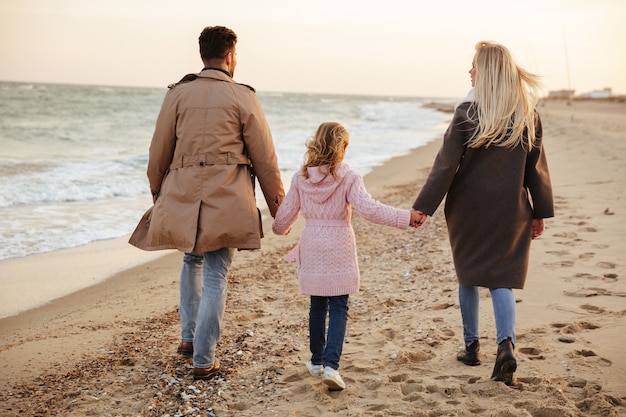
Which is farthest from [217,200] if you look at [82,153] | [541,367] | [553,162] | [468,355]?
[82,153]

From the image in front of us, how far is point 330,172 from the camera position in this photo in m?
3.16

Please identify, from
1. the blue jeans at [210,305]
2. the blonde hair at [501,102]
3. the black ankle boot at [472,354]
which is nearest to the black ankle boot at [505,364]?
the black ankle boot at [472,354]

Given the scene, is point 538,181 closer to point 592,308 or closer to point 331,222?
point 331,222

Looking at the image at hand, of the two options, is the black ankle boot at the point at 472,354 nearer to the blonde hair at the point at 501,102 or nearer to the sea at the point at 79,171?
the blonde hair at the point at 501,102

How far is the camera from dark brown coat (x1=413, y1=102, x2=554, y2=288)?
317 centimetres

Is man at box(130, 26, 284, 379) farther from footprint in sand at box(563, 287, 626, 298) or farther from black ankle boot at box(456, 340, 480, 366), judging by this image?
footprint in sand at box(563, 287, 626, 298)

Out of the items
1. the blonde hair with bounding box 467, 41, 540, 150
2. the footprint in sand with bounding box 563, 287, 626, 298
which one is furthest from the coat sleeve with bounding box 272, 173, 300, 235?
the footprint in sand with bounding box 563, 287, 626, 298

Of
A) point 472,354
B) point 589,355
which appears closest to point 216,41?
point 472,354

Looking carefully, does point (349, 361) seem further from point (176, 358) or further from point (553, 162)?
point (553, 162)

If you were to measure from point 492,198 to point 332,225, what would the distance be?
34.1 inches

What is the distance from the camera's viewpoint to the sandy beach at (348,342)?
3043 mm

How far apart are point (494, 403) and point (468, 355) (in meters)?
0.52

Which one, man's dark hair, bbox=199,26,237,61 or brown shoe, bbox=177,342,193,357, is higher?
man's dark hair, bbox=199,26,237,61

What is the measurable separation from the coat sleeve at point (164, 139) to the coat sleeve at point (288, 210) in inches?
26.9
